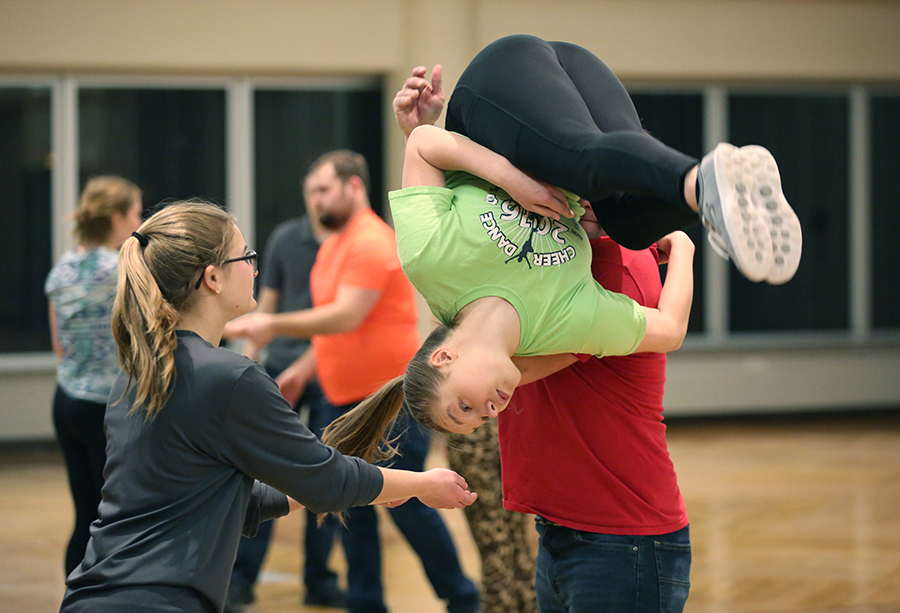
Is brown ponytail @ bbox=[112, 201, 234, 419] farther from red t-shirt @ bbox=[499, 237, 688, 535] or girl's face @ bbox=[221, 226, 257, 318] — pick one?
red t-shirt @ bbox=[499, 237, 688, 535]

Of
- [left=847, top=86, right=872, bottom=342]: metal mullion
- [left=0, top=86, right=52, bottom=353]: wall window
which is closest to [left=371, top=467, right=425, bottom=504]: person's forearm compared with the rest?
[left=0, top=86, right=52, bottom=353]: wall window

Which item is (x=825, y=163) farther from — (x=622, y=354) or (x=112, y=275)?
(x=622, y=354)

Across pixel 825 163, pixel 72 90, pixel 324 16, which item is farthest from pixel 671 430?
pixel 72 90

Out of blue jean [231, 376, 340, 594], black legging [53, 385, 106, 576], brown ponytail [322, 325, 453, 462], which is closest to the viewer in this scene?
brown ponytail [322, 325, 453, 462]

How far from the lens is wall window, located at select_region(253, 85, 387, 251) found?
7578 millimetres

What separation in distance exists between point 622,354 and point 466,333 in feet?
0.87

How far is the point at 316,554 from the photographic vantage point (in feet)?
12.8

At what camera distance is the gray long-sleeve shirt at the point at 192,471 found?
5.11ft

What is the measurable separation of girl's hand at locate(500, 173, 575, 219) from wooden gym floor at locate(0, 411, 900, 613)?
8.10 feet

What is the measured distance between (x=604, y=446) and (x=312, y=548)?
8.01 ft

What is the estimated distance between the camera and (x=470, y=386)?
1.67 meters

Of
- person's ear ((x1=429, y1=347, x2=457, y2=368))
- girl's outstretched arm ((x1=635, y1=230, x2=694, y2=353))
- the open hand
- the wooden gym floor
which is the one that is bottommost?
the wooden gym floor

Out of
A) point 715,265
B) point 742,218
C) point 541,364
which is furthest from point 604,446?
point 715,265

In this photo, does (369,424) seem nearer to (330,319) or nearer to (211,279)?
(211,279)
